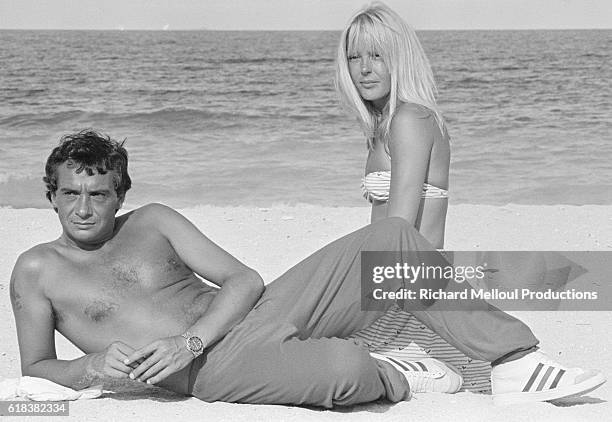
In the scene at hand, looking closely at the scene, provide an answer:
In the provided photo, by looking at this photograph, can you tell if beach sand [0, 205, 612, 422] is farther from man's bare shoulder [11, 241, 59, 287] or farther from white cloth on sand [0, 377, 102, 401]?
man's bare shoulder [11, 241, 59, 287]

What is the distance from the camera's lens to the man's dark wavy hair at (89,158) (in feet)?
9.91

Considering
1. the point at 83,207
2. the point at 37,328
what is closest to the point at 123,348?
the point at 37,328

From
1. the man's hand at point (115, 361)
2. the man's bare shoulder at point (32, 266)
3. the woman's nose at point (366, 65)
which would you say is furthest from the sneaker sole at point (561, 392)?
the man's bare shoulder at point (32, 266)

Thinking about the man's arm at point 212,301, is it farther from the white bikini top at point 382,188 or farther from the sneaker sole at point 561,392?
the sneaker sole at point 561,392

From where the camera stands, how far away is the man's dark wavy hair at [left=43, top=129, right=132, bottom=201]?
302cm

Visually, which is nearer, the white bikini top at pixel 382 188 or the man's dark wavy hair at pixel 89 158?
the man's dark wavy hair at pixel 89 158

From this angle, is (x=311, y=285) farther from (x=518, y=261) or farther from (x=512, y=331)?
(x=518, y=261)

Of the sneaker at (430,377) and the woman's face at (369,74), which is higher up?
the woman's face at (369,74)

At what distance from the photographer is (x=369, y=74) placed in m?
3.56

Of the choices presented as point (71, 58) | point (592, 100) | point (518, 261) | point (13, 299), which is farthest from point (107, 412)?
point (71, 58)

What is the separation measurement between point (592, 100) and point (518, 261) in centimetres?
1251

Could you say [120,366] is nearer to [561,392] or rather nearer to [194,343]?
[194,343]

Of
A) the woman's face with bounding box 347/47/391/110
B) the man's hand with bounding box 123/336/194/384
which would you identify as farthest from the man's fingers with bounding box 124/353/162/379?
the woman's face with bounding box 347/47/391/110

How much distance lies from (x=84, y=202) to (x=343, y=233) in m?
3.94
